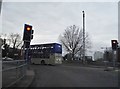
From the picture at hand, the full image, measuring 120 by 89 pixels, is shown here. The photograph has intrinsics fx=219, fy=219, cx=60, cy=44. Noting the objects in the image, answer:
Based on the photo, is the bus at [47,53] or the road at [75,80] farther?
the bus at [47,53]

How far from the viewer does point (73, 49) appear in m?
71.0

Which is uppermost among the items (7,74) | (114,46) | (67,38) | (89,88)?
(67,38)

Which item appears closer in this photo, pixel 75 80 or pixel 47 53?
pixel 75 80

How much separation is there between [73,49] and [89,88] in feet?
201

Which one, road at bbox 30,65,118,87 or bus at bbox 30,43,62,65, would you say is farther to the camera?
bus at bbox 30,43,62,65

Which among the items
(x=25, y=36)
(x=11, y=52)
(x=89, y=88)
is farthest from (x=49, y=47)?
(x=11, y=52)

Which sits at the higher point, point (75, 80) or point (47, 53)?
point (47, 53)

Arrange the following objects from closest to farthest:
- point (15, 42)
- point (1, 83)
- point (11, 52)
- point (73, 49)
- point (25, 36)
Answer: point (1, 83) < point (25, 36) < point (73, 49) < point (11, 52) < point (15, 42)

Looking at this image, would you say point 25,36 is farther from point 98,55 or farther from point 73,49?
point 98,55

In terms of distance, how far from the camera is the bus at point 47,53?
3625 cm

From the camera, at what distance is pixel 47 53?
3703cm

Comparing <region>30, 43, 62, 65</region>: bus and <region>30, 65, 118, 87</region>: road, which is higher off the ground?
<region>30, 43, 62, 65</region>: bus

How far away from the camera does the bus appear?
36250 mm

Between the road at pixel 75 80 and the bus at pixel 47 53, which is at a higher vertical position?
the bus at pixel 47 53
